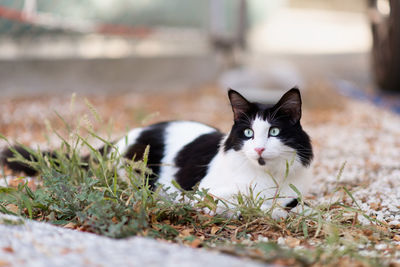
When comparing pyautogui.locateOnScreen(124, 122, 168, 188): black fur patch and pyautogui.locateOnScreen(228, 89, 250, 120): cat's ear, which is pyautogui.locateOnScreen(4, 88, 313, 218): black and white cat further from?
pyautogui.locateOnScreen(124, 122, 168, 188): black fur patch

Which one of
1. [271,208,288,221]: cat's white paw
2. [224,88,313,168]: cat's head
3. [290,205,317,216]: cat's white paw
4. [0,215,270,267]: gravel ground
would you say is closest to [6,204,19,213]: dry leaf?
[0,215,270,267]: gravel ground

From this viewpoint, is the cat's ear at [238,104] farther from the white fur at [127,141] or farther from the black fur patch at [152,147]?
the white fur at [127,141]

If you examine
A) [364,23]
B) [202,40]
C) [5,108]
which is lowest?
[5,108]

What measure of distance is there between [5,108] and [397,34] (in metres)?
4.54

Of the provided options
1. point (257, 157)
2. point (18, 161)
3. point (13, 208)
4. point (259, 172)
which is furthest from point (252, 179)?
point (18, 161)

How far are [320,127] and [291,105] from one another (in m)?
2.55

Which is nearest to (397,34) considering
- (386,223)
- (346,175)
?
(346,175)

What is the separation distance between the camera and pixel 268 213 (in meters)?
1.89

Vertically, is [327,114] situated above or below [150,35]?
below

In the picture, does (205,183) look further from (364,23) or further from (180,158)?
(364,23)

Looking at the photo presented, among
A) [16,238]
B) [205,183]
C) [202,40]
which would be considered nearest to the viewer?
[16,238]

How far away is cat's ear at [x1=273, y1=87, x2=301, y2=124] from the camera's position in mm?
1888

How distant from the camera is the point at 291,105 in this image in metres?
1.92

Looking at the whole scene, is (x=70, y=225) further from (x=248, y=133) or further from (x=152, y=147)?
(x=248, y=133)
